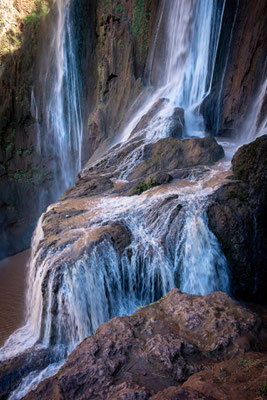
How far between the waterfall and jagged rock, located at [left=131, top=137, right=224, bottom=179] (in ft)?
23.3

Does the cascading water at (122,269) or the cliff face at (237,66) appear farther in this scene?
the cliff face at (237,66)

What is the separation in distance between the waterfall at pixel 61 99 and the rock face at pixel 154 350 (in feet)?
40.1

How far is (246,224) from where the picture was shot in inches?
235

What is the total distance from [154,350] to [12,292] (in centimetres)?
713

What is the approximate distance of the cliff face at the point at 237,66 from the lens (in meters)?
9.90

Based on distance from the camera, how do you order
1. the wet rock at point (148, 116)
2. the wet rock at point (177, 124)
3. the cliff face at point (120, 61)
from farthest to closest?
1. the cliff face at point (120, 61)
2. the wet rock at point (148, 116)
3. the wet rock at point (177, 124)

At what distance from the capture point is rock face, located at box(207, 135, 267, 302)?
5.84 meters

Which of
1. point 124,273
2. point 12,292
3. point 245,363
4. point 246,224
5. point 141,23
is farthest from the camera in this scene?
point 141,23

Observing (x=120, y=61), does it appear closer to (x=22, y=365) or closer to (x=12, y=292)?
(x=12, y=292)

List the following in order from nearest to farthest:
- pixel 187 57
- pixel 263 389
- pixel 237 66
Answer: pixel 263 389, pixel 237 66, pixel 187 57

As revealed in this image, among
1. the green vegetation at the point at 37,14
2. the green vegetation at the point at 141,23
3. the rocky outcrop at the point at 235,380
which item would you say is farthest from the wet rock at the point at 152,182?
the green vegetation at the point at 37,14

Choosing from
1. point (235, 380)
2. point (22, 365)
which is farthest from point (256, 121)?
point (22, 365)

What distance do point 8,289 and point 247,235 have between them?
7465 mm

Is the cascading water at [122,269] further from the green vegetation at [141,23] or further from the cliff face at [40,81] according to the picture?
the green vegetation at [141,23]
